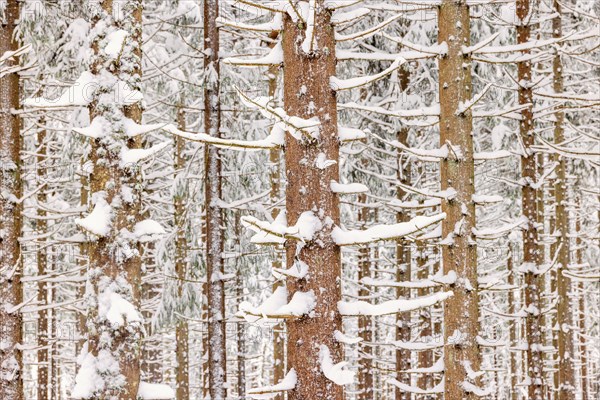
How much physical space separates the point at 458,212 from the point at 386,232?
3.48 m

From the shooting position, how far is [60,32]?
1212 centimetres

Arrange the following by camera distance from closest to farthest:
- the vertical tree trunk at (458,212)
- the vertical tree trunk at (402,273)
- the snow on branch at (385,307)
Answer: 1. the snow on branch at (385,307)
2. the vertical tree trunk at (458,212)
3. the vertical tree trunk at (402,273)

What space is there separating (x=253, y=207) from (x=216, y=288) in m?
2.18

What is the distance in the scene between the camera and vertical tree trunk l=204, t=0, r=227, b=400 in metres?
10.3

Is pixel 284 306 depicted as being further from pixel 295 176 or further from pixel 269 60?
pixel 269 60

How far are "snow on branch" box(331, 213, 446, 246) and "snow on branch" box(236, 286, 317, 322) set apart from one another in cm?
42

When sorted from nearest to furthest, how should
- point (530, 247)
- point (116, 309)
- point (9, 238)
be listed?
1. point (116, 309)
2. point (9, 238)
3. point (530, 247)

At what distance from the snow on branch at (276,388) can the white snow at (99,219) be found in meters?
2.81

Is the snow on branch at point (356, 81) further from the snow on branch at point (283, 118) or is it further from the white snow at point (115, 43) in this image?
the white snow at point (115, 43)

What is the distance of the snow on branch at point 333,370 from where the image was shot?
12.2 ft

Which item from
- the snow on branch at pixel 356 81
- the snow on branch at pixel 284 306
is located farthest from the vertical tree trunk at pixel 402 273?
the snow on branch at pixel 284 306

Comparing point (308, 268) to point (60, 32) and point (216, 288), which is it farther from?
point (60, 32)

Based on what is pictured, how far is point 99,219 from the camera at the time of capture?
6035 millimetres

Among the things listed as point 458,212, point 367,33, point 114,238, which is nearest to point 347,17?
point 367,33
